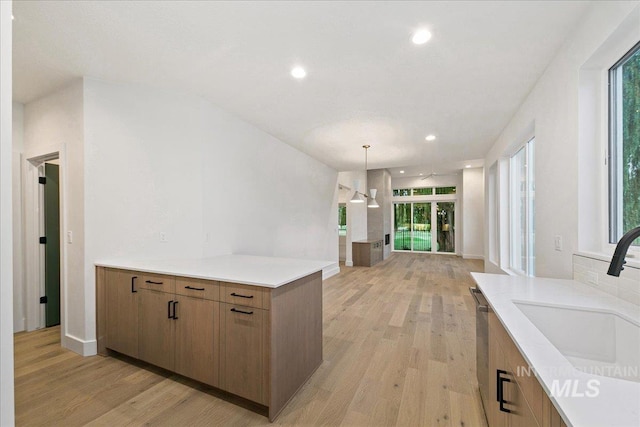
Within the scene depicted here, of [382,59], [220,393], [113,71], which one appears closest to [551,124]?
[382,59]

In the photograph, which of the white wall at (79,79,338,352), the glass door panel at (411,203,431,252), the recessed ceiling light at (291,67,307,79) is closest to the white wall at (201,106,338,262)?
Result: the white wall at (79,79,338,352)

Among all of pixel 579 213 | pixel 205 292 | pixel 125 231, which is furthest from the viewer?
pixel 125 231

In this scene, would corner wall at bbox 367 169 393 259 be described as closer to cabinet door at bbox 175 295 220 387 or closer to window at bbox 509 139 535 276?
window at bbox 509 139 535 276

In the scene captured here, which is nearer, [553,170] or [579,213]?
[579,213]

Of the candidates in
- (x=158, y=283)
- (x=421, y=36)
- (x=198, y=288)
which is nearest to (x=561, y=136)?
(x=421, y=36)

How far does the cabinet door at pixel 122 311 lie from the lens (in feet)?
7.63

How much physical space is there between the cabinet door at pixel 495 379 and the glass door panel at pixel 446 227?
970 centimetres

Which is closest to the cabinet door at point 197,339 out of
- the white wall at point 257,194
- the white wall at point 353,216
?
the white wall at point 257,194

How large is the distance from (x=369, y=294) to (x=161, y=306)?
3.43m

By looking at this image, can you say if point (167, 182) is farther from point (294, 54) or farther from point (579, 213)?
point (579, 213)

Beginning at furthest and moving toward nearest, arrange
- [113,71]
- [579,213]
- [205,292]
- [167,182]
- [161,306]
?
1. [167,182]
2. [113,71]
3. [161,306]
4. [205,292]
5. [579,213]

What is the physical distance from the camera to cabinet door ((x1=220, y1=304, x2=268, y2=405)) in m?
1.73

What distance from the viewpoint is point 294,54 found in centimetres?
223

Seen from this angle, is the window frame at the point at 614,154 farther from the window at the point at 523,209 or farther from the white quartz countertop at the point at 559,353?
the window at the point at 523,209
